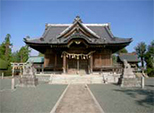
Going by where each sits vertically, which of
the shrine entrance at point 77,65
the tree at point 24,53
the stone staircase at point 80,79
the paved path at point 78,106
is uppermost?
the tree at point 24,53

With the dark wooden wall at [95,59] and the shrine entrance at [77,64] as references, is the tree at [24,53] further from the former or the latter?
the shrine entrance at [77,64]

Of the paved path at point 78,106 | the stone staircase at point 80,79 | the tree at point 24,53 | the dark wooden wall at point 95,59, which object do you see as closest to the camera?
the paved path at point 78,106

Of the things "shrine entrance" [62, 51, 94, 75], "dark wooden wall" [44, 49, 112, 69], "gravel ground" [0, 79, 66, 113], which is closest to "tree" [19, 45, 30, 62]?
"dark wooden wall" [44, 49, 112, 69]

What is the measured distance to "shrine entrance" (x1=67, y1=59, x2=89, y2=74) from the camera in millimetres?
18484

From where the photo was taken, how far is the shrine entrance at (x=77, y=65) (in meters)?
18.5

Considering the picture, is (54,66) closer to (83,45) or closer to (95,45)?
(83,45)

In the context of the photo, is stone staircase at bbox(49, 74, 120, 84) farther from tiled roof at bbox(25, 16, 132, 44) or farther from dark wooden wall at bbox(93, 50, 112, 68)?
tiled roof at bbox(25, 16, 132, 44)

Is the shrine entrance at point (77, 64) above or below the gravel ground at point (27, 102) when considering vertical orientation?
above

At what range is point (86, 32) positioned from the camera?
64.8 ft

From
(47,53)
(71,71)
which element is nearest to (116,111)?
(71,71)

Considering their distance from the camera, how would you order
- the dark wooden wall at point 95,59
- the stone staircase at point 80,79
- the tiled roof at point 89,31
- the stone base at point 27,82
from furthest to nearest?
1. the tiled roof at point 89,31
2. the dark wooden wall at point 95,59
3. the stone staircase at point 80,79
4. the stone base at point 27,82

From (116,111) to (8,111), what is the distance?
14.0 feet

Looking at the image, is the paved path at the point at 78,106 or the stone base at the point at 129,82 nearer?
the paved path at the point at 78,106

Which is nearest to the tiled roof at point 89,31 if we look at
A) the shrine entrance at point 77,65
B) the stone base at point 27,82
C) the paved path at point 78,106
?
the shrine entrance at point 77,65
